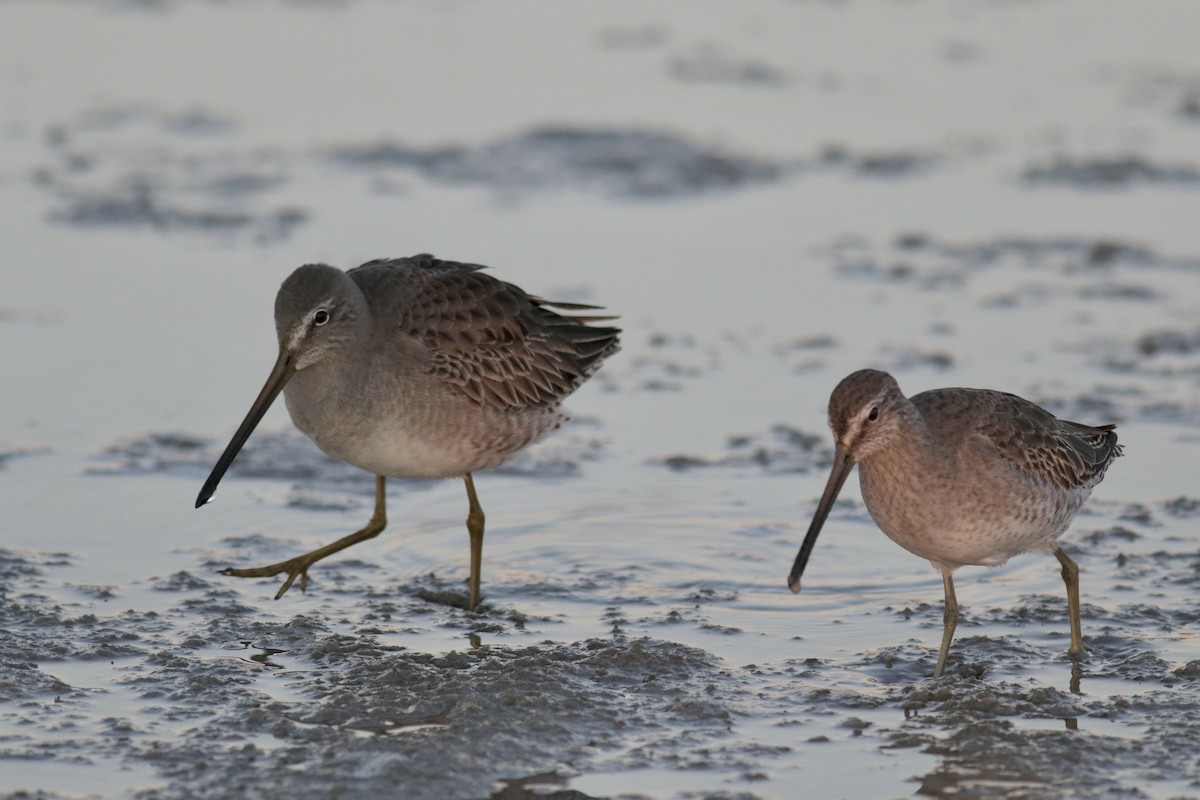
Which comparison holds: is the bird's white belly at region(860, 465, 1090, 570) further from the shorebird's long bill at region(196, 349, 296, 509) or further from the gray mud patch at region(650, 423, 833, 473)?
the shorebird's long bill at region(196, 349, 296, 509)

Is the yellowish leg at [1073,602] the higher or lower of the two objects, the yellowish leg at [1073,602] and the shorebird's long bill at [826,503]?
the lower

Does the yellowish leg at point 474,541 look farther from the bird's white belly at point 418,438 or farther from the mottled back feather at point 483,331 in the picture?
the mottled back feather at point 483,331

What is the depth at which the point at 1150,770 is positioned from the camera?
4.83 m

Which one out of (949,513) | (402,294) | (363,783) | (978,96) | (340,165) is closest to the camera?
(363,783)

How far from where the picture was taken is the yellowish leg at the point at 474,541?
6184 millimetres

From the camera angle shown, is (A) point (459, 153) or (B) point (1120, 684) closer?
(B) point (1120, 684)

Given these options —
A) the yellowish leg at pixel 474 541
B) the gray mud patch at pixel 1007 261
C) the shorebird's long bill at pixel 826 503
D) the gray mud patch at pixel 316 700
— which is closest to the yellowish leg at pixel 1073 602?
the shorebird's long bill at pixel 826 503

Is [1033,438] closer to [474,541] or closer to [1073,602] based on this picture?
[1073,602]

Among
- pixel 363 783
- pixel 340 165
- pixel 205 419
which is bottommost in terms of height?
pixel 363 783

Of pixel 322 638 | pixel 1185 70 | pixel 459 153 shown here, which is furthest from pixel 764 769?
pixel 1185 70

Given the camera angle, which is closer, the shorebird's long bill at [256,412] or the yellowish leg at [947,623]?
the yellowish leg at [947,623]

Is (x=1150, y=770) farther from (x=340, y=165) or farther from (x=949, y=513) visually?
(x=340, y=165)

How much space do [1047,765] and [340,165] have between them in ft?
21.7

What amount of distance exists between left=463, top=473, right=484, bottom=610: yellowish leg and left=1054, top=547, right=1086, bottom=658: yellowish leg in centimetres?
191
